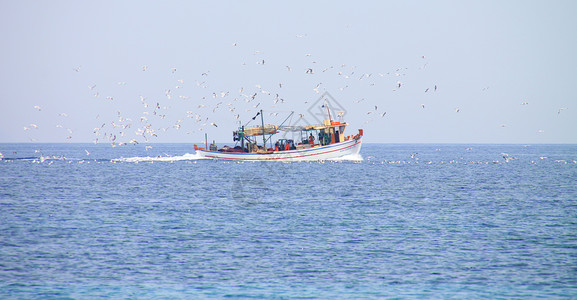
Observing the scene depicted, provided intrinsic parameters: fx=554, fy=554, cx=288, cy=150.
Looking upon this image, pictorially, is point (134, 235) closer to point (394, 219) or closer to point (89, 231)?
point (89, 231)

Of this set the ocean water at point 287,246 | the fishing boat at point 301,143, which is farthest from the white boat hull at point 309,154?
the ocean water at point 287,246

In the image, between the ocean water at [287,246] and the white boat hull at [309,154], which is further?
the white boat hull at [309,154]

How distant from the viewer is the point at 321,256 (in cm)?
2719

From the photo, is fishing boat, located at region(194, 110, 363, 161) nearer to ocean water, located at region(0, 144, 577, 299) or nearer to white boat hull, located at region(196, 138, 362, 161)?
white boat hull, located at region(196, 138, 362, 161)

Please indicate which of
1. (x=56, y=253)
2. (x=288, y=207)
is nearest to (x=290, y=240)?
(x=56, y=253)

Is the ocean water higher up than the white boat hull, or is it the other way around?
the white boat hull

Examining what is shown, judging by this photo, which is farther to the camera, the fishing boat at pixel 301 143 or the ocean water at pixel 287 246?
the fishing boat at pixel 301 143

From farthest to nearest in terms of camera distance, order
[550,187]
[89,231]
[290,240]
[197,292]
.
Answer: [550,187]
[89,231]
[290,240]
[197,292]

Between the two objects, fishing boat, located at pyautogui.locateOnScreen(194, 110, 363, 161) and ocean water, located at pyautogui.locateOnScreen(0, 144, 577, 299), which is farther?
fishing boat, located at pyautogui.locateOnScreen(194, 110, 363, 161)

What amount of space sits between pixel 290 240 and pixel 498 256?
10.9m

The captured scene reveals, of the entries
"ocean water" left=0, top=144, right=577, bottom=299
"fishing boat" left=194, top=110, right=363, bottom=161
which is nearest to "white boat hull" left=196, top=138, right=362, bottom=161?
"fishing boat" left=194, top=110, right=363, bottom=161

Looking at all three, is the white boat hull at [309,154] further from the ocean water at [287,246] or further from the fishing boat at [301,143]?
the ocean water at [287,246]

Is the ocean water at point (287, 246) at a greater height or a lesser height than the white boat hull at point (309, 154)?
lesser

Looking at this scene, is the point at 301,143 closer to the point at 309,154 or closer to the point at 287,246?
the point at 309,154
